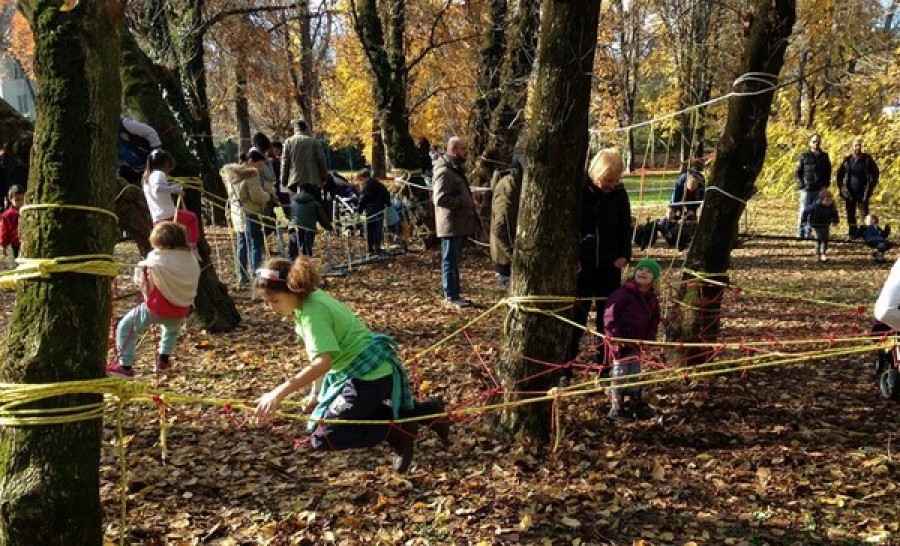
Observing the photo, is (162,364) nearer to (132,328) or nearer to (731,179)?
(132,328)

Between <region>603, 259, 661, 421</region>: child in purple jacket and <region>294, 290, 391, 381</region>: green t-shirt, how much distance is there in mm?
1739

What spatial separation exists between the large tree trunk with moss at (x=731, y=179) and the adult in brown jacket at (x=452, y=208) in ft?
9.52

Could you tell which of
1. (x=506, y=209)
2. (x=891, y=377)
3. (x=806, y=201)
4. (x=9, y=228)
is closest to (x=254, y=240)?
(x=506, y=209)

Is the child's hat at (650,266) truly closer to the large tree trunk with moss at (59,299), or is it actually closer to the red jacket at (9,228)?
the large tree trunk with moss at (59,299)

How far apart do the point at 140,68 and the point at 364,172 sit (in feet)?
15.6

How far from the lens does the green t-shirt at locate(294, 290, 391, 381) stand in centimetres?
367

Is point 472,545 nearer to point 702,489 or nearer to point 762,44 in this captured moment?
point 702,489

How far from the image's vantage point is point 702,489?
418 cm

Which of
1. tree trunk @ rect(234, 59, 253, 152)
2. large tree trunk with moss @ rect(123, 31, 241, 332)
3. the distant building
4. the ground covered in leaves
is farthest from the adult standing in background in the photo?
the distant building

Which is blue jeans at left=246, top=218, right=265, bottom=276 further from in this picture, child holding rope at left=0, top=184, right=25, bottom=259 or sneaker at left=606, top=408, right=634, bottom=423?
sneaker at left=606, top=408, right=634, bottom=423

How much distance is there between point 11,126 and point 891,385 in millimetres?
7139

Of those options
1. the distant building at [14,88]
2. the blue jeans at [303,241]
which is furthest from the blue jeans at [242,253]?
the distant building at [14,88]

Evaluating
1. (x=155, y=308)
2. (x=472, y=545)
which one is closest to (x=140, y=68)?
(x=155, y=308)

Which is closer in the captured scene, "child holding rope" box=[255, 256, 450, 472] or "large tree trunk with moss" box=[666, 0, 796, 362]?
"child holding rope" box=[255, 256, 450, 472]
